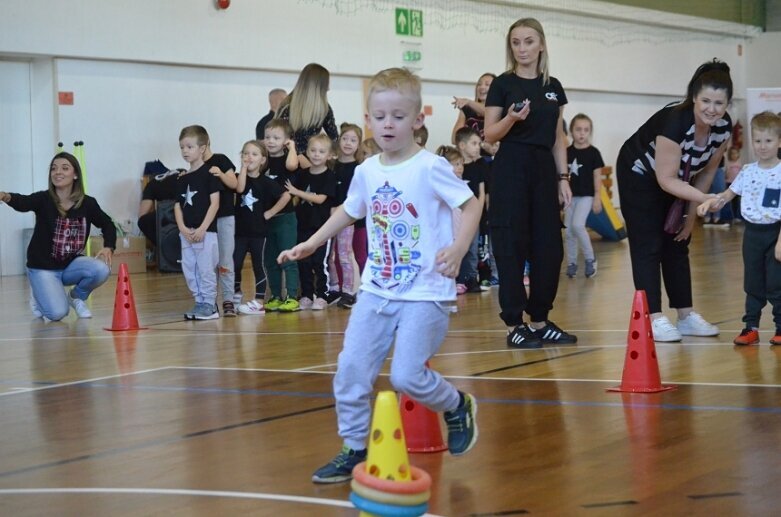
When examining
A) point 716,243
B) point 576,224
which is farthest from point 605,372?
point 716,243

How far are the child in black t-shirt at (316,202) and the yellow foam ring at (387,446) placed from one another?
22.9ft

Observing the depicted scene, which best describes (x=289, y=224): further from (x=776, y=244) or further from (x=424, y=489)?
(x=424, y=489)

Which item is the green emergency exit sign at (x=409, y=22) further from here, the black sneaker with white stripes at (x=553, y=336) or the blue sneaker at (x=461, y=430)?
the blue sneaker at (x=461, y=430)

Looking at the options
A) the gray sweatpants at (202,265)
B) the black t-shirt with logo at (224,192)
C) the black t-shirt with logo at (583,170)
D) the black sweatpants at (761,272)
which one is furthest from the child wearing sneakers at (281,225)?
the black sweatpants at (761,272)

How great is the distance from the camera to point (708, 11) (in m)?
25.3

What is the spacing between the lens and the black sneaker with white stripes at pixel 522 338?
7152mm

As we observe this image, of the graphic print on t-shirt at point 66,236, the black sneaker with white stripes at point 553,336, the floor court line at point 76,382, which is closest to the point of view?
the floor court line at point 76,382

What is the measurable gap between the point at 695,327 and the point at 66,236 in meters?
5.09

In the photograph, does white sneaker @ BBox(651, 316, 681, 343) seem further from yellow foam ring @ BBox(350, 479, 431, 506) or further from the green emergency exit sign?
the green emergency exit sign

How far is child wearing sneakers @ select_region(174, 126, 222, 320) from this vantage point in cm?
943

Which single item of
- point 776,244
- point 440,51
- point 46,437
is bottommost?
point 46,437

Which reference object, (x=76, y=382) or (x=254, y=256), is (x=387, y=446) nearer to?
(x=76, y=382)

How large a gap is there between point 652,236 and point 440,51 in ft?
41.2

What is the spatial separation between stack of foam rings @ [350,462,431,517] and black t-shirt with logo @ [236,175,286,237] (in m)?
7.10
